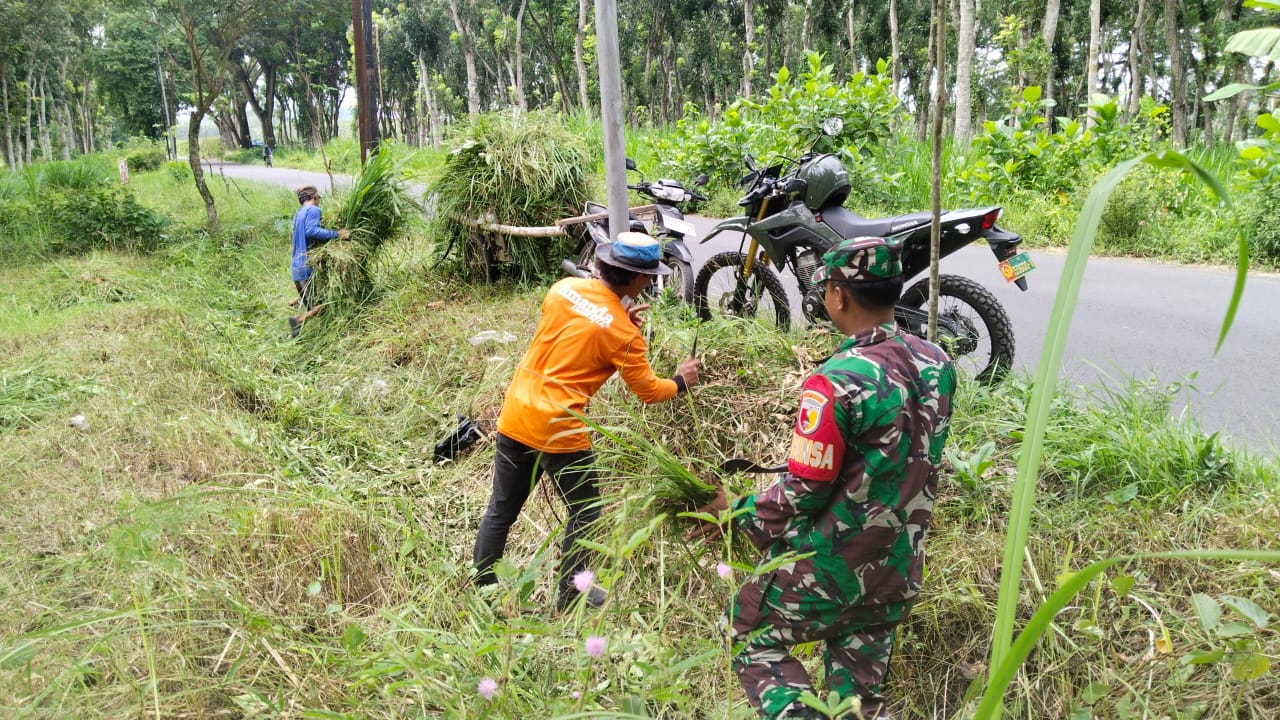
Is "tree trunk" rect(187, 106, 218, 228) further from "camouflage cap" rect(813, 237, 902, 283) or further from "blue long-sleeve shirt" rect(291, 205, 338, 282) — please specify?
"camouflage cap" rect(813, 237, 902, 283)

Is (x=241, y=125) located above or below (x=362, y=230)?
above

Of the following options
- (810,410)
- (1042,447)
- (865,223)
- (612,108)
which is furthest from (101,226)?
(1042,447)

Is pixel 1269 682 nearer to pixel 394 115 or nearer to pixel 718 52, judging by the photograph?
pixel 718 52

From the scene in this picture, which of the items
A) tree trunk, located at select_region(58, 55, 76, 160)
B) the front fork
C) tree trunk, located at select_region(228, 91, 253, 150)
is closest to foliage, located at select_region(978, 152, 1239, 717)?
the front fork

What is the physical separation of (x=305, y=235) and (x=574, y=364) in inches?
199

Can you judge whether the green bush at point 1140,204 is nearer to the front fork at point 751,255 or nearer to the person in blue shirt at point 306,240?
the front fork at point 751,255

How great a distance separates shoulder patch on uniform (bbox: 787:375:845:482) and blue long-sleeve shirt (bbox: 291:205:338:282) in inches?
243

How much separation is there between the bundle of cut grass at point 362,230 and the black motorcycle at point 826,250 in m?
3.37

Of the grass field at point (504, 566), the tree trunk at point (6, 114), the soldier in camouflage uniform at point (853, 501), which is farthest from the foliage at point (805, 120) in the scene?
the tree trunk at point (6, 114)

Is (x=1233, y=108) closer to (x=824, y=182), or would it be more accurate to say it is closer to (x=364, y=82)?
(x=364, y=82)

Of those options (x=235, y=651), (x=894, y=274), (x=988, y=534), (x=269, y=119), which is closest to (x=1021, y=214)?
(x=988, y=534)

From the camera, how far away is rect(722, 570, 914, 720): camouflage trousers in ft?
6.66

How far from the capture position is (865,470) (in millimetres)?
1961

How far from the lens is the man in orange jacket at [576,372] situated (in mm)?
3047
